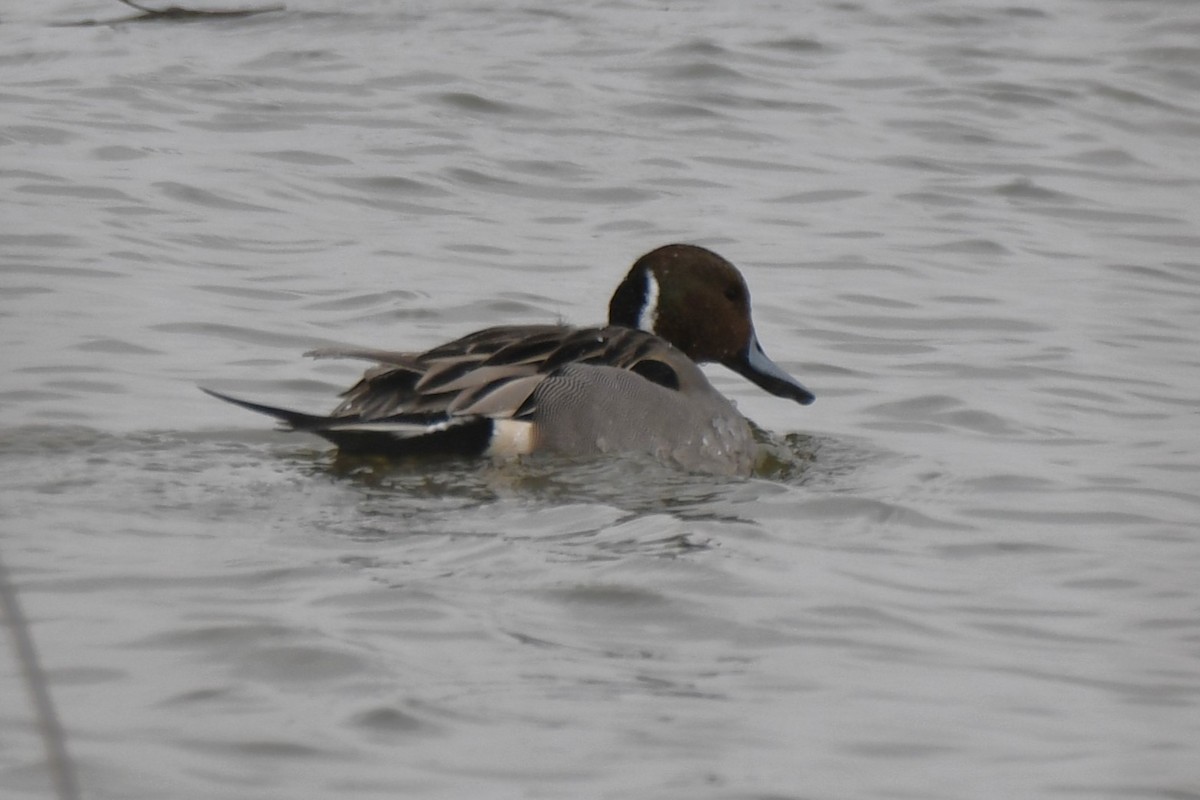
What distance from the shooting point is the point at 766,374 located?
6949 mm

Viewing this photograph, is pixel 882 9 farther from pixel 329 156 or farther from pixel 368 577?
pixel 368 577

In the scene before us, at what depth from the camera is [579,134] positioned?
10.8 meters

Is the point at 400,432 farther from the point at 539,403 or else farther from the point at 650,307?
the point at 650,307

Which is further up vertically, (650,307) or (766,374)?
(650,307)

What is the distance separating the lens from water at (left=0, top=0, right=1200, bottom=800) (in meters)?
4.00

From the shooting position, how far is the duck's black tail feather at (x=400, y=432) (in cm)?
576

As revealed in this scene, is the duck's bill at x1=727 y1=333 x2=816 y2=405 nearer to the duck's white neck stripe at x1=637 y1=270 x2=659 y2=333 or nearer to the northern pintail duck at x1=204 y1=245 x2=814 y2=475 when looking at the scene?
the duck's white neck stripe at x1=637 y1=270 x2=659 y2=333

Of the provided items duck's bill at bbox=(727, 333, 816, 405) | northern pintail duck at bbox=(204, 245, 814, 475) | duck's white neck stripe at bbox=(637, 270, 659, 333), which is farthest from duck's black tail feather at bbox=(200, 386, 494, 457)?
duck's bill at bbox=(727, 333, 816, 405)

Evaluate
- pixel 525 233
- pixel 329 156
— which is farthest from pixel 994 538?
pixel 329 156

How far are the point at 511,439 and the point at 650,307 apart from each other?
3.65 feet

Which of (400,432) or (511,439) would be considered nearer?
(400,432)

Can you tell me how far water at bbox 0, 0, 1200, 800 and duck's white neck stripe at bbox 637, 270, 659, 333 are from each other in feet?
2.06

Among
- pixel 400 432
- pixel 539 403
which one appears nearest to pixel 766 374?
pixel 539 403

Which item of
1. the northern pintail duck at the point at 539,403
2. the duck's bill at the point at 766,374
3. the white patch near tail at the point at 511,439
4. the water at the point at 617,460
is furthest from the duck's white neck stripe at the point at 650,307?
the white patch near tail at the point at 511,439
